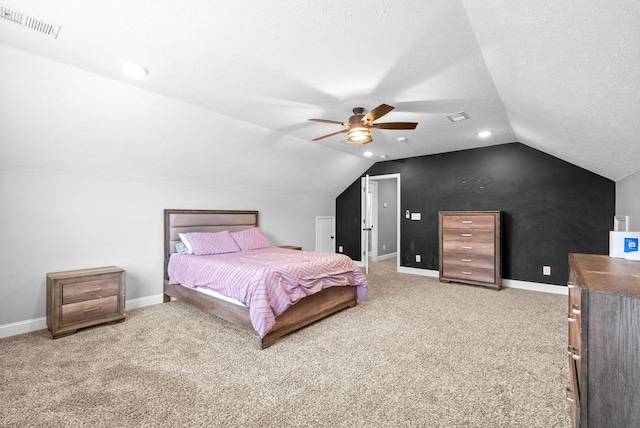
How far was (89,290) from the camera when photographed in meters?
3.11

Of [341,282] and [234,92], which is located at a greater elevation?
[234,92]

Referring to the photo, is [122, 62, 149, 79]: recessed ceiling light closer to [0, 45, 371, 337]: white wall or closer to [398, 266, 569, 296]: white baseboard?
[0, 45, 371, 337]: white wall

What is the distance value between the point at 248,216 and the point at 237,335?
2429 mm

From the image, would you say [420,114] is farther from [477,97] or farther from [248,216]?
[248,216]

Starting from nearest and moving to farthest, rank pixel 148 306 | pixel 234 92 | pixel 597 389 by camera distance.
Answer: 1. pixel 597 389
2. pixel 234 92
3. pixel 148 306

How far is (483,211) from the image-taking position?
190 inches

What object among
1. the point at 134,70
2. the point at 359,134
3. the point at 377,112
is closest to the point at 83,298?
the point at 134,70

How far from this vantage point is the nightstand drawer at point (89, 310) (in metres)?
2.97

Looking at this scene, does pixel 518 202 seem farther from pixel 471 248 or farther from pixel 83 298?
pixel 83 298

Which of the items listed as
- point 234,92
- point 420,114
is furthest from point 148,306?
point 420,114

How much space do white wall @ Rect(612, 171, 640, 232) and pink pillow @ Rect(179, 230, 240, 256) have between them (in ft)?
14.5

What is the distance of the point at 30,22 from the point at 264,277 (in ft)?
7.66

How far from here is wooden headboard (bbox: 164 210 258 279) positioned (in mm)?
4117

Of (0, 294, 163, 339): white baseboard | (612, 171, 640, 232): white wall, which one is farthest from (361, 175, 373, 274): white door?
(0, 294, 163, 339): white baseboard
